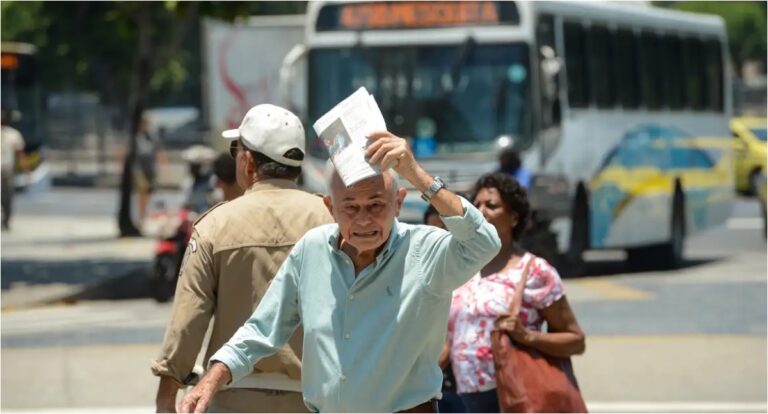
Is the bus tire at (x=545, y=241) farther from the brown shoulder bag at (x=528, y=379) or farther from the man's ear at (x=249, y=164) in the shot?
the man's ear at (x=249, y=164)

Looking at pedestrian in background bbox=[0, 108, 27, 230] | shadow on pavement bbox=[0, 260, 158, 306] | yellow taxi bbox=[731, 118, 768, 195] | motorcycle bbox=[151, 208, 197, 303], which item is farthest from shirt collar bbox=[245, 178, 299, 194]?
yellow taxi bbox=[731, 118, 768, 195]

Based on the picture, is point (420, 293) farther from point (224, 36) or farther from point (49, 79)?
point (49, 79)

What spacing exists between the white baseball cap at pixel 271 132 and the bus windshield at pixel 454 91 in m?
12.0

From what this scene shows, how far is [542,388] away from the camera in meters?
5.83

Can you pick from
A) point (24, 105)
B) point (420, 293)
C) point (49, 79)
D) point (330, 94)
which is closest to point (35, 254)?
point (330, 94)

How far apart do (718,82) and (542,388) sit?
17.0 metres

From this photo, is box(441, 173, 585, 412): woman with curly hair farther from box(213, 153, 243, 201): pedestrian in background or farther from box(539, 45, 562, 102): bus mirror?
box(539, 45, 562, 102): bus mirror

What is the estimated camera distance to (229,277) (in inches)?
204

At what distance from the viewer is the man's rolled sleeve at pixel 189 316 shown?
5.13 meters

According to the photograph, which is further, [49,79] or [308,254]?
[49,79]

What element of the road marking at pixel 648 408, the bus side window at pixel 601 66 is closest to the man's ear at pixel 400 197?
the road marking at pixel 648 408

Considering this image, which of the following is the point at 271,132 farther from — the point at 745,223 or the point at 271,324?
the point at 745,223

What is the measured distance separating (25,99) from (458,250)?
30.9m

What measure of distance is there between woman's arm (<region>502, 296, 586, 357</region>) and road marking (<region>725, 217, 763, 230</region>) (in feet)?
70.8
